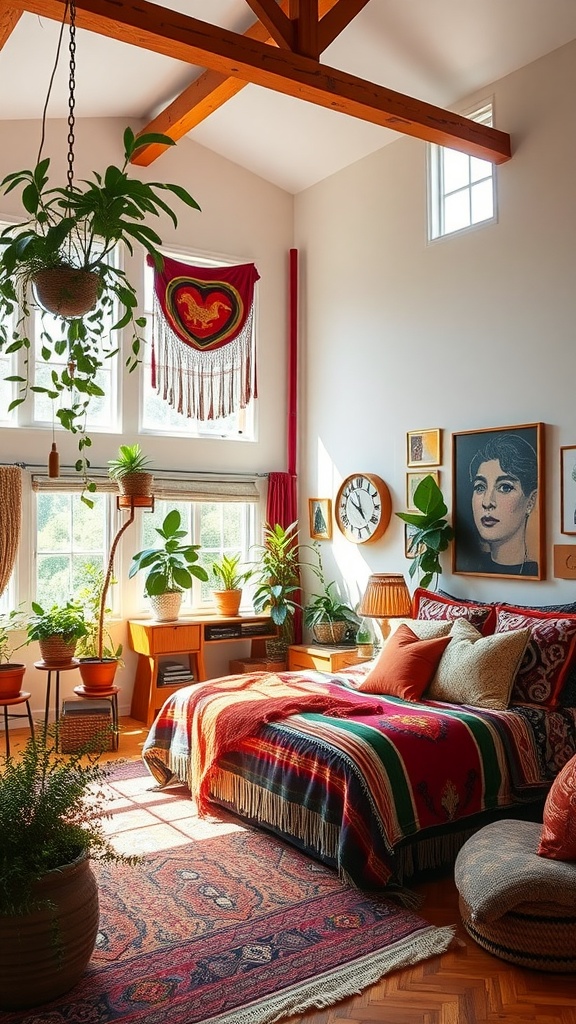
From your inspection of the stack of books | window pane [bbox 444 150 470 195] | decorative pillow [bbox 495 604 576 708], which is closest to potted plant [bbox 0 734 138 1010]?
decorative pillow [bbox 495 604 576 708]

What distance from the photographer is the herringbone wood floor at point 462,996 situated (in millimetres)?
2758

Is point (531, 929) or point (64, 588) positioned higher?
point (64, 588)

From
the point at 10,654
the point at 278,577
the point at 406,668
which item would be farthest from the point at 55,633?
the point at 406,668

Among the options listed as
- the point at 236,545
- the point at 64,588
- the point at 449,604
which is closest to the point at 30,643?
the point at 64,588

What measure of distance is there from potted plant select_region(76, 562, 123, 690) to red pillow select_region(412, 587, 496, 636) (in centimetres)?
204

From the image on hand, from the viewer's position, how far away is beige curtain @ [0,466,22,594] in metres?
6.07

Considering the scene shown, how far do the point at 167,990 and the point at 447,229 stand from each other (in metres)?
5.00

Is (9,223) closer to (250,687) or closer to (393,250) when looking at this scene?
Result: (393,250)

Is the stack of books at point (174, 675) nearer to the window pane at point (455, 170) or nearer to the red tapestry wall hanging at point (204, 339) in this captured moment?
the red tapestry wall hanging at point (204, 339)

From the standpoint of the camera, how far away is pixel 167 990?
2.89 meters

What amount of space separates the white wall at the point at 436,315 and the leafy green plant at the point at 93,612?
1847 millimetres

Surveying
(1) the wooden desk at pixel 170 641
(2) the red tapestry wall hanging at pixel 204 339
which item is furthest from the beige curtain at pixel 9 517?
(2) the red tapestry wall hanging at pixel 204 339

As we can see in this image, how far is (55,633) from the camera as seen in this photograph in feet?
19.1

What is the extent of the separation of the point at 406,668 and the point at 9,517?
2991 mm
